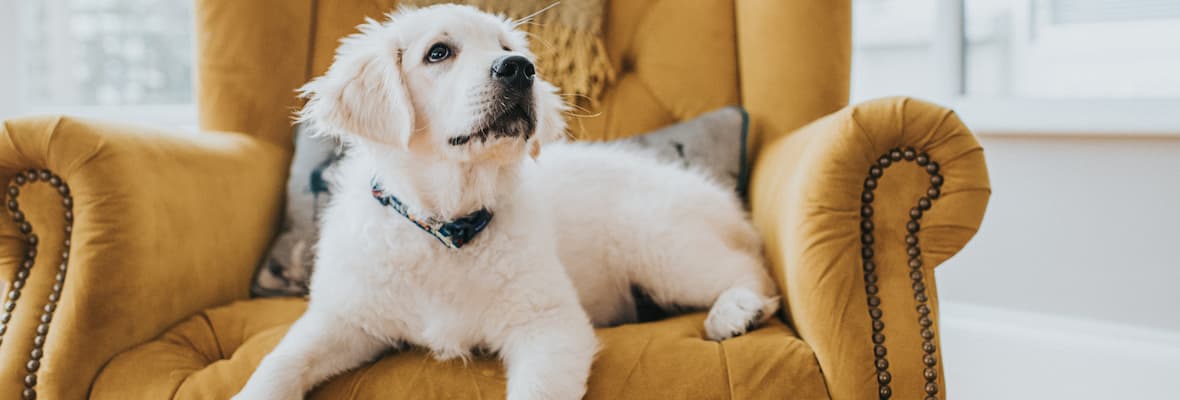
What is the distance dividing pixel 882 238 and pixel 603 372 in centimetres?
51

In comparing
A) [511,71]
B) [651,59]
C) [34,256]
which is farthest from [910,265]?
[34,256]

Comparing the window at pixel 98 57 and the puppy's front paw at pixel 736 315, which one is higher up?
the window at pixel 98 57

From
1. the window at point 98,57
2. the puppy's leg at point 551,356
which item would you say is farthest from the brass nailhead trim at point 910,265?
the window at point 98,57

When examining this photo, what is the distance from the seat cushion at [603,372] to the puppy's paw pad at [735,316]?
27mm

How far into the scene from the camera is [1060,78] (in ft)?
8.52

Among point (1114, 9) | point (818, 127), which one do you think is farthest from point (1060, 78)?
point (818, 127)

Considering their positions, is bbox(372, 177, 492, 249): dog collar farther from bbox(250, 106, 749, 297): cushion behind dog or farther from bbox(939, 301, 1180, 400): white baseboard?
bbox(939, 301, 1180, 400): white baseboard

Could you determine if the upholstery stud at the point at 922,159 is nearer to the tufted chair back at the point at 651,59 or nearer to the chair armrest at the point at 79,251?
the tufted chair back at the point at 651,59

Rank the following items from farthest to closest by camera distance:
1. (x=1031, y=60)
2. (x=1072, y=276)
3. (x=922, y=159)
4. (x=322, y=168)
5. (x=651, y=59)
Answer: (x=1031, y=60) → (x=1072, y=276) → (x=651, y=59) → (x=322, y=168) → (x=922, y=159)

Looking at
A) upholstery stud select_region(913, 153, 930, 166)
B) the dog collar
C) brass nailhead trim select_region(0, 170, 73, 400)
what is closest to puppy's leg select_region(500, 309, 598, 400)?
the dog collar

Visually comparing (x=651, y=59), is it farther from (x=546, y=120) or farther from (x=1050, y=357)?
(x=1050, y=357)

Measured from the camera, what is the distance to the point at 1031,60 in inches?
105

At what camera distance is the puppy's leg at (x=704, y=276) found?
162cm

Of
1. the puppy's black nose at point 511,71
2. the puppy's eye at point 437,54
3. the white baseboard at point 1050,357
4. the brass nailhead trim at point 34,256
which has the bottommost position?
the white baseboard at point 1050,357
